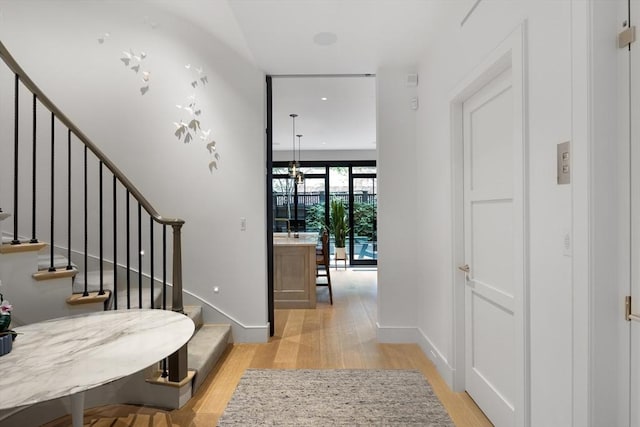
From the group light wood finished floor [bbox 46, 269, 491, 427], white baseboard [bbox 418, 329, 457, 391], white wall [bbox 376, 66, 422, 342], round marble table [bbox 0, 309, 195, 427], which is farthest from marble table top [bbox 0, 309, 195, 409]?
white wall [bbox 376, 66, 422, 342]

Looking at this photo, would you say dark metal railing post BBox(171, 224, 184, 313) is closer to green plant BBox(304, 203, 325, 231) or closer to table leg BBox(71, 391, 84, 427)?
table leg BBox(71, 391, 84, 427)

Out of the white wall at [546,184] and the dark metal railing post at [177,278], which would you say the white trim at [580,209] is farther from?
the dark metal railing post at [177,278]

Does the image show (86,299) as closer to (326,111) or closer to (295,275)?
(295,275)

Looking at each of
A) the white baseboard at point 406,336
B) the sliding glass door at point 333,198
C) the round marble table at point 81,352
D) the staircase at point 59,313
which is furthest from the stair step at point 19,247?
the sliding glass door at point 333,198

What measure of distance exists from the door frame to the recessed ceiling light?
110 cm

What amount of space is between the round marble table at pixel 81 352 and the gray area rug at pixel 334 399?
81cm

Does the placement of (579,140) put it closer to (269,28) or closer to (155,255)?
(269,28)

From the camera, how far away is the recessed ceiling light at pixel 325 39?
276 cm

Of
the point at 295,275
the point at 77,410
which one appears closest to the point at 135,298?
the point at 77,410

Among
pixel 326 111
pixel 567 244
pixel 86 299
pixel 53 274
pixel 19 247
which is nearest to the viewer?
pixel 567 244

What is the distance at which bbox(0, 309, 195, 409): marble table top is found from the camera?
1.14 meters

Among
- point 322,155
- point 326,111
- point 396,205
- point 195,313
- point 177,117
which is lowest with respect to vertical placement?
point 195,313

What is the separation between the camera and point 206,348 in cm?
276

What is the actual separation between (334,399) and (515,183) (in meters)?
1.75
